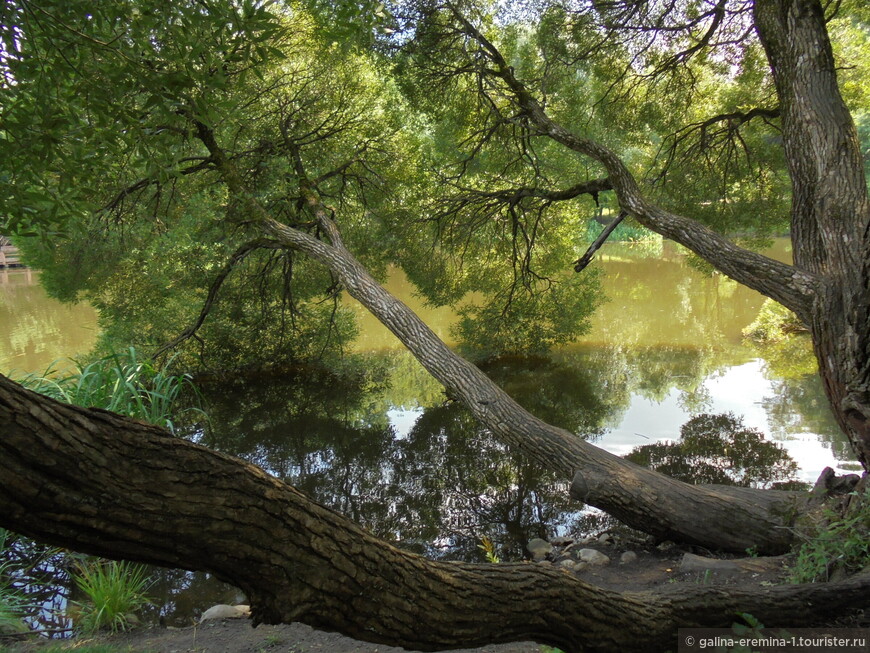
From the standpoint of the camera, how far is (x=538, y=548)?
4.91 metres

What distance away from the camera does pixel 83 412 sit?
121cm

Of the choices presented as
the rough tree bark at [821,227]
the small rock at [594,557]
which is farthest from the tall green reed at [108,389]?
the rough tree bark at [821,227]

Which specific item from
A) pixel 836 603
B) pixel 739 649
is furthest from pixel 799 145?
pixel 739 649

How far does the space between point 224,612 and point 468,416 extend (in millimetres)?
5163

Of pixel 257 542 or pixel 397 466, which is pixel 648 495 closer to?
pixel 397 466

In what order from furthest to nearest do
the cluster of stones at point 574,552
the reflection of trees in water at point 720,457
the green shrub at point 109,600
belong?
the reflection of trees in water at point 720,457, the cluster of stones at point 574,552, the green shrub at point 109,600

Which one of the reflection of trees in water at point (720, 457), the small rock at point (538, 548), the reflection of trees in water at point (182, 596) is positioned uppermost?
the reflection of trees in water at point (720, 457)

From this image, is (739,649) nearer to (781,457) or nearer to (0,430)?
(0,430)

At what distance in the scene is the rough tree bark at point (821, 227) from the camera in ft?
11.1

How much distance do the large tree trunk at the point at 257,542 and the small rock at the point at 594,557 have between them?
2.57 metres

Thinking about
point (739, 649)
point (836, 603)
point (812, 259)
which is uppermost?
point (812, 259)

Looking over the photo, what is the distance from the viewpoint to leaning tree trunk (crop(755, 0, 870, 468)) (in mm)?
3354

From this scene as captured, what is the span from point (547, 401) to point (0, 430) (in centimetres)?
841

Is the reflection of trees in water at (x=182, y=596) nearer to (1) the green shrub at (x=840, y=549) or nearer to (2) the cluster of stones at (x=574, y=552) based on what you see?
(2) the cluster of stones at (x=574, y=552)
